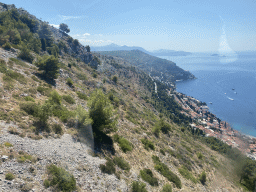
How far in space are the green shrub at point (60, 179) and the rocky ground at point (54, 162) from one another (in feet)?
1.55

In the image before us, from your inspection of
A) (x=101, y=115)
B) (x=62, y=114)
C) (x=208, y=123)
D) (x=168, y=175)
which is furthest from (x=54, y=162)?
(x=208, y=123)

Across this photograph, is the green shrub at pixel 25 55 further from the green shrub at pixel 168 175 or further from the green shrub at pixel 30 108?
the green shrub at pixel 168 175

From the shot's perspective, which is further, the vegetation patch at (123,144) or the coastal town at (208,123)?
the coastal town at (208,123)

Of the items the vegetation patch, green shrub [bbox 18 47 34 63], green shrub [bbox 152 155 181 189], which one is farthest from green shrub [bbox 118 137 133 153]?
green shrub [bbox 18 47 34 63]

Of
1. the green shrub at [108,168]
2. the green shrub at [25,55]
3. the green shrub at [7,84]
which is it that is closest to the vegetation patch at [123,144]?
the green shrub at [108,168]

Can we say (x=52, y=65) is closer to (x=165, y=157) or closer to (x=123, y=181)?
(x=123, y=181)

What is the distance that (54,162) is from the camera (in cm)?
1014

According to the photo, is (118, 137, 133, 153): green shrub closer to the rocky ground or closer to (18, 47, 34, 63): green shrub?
the rocky ground

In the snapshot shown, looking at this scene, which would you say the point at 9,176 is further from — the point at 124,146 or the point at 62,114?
the point at 124,146

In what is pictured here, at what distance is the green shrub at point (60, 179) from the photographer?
8623 millimetres

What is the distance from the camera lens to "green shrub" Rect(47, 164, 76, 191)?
8.62 metres

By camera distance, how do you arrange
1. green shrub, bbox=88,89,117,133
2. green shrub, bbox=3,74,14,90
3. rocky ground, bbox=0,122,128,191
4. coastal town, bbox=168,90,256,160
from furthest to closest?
coastal town, bbox=168,90,256,160 < green shrub, bbox=88,89,117,133 < green shrub, bbox=3,74,14,90 < rocky ground, bbox=0,122,128,191

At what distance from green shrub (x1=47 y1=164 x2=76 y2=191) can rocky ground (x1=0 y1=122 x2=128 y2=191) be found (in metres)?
0.47

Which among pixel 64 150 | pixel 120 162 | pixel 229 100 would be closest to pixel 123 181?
pixel 120 162
